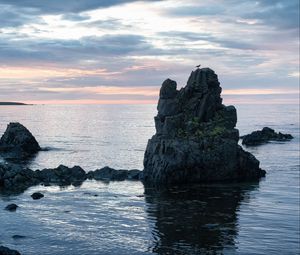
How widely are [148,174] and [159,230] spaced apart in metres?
32.1

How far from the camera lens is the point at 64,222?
5509 cm

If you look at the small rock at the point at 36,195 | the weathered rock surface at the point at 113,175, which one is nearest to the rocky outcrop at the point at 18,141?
the weathered rock surface at the point at 113,175

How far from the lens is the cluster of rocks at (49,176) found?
257 ft

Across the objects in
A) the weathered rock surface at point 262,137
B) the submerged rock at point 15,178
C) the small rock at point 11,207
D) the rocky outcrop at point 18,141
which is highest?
the weathered rock surface at point 262,137

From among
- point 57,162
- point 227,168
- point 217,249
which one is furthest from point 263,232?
point 57,162

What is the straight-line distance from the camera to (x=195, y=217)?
58.0m

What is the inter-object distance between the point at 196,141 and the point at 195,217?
27811 mm

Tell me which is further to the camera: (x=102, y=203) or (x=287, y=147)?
(x=287, y=147)

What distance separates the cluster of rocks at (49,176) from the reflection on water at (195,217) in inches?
494

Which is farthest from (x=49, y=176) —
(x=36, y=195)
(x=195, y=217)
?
(x=195, y=217)

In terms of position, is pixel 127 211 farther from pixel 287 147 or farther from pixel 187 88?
pixel 287 147

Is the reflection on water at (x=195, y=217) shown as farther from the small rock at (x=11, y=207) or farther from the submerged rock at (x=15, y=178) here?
the submerged rock at (x=15, y=178)

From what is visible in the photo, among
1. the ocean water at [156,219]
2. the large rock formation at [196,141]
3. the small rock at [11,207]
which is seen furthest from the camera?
the large rock formation at [196,141]

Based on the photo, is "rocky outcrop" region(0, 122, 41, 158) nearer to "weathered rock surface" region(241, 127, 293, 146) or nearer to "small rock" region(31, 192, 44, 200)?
"small rock" region(31, 192, 44, 200)
